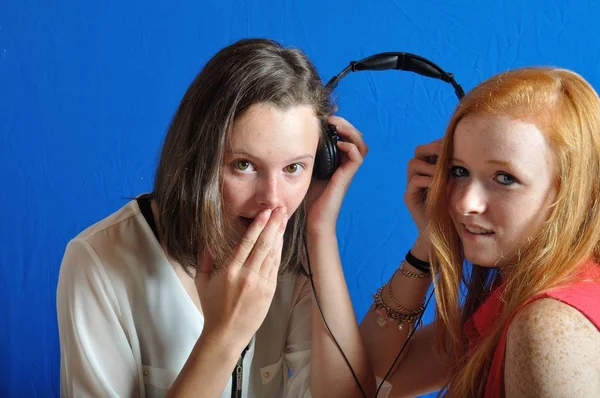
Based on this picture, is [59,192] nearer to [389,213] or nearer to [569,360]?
[389,213]

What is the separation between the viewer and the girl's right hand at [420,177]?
1199 mm

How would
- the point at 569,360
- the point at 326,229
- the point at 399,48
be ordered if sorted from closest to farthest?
the point at 569,360 < the point at 326,229 < the point at 399,48

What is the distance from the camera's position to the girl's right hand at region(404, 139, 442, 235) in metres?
1.20

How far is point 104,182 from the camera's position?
1773 millimetres

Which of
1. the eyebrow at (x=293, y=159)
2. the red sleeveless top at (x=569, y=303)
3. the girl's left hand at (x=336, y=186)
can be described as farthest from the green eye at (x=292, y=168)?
the red sleeveless top at (x=569, y=303)

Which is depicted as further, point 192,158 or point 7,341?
point 7,341

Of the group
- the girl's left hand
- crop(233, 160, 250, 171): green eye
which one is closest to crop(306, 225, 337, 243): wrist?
the girl's left hand

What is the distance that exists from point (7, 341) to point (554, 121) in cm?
147

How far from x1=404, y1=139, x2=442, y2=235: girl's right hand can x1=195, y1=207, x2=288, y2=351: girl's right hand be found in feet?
0.84

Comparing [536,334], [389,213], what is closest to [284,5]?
[389,213]

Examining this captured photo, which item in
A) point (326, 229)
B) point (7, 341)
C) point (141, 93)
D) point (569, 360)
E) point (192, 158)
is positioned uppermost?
point (141, 93)

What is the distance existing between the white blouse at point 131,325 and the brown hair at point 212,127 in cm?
6

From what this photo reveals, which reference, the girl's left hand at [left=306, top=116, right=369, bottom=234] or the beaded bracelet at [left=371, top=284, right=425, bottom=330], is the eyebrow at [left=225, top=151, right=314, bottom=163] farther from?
the beaded bracelet at [left=371, top=284, right=425, bottom=330]

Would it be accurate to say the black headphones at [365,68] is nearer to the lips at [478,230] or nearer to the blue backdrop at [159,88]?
the lips at [478,230]
